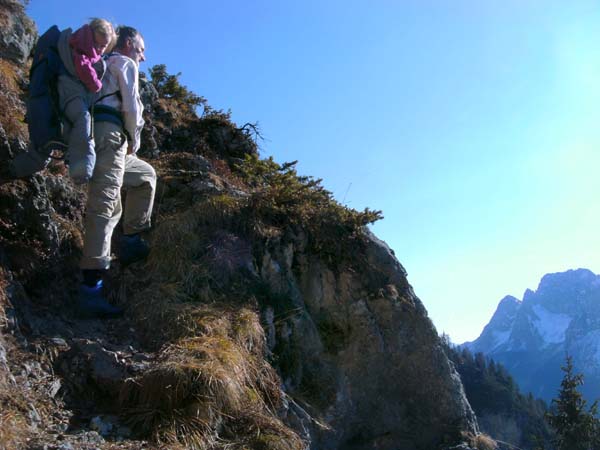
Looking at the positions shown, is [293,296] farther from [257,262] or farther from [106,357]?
[106,357]

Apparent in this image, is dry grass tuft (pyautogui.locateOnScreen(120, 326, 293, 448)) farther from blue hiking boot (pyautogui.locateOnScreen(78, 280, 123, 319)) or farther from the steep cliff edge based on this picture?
blue hiking boot (pyautogui.locateOnScreen(78, 280, 123, 319))

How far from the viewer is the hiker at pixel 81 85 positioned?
493 centimetres

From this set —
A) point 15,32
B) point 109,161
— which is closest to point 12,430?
point 109,161

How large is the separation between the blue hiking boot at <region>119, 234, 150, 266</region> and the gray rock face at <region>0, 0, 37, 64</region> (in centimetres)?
484

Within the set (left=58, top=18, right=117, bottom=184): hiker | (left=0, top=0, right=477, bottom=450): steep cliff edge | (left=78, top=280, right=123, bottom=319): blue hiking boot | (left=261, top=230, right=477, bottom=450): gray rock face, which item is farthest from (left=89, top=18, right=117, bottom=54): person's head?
(left=261, top=230, right=477, bottom=450): gray rock face

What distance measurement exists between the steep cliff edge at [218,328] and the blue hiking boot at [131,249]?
0.13 m

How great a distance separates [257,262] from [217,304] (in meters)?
1.20

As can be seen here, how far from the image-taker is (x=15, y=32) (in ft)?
30.1

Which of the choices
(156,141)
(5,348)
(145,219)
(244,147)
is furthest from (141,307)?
(244,147)

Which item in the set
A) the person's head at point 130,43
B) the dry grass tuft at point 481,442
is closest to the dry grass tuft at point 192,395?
the person's head at point 130,43

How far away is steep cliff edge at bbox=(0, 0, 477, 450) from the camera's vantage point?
429 centimetres

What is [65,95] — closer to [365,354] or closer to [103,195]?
[103,195]

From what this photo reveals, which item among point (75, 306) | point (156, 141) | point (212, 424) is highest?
point (156, 141)

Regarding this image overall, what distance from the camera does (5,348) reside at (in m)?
4.30
